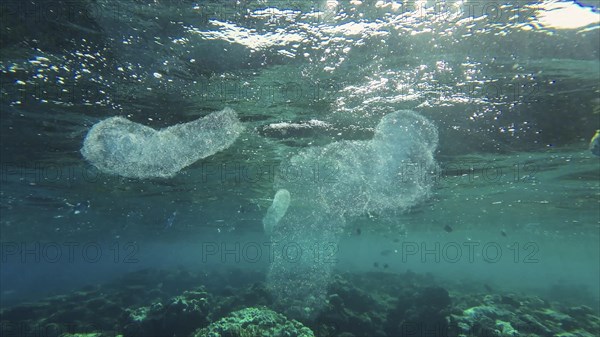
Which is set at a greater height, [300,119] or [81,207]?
[300,119]

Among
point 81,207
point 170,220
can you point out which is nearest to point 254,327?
point 81,207

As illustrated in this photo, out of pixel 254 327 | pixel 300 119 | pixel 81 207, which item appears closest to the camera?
pixel 254 327

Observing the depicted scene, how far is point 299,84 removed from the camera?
398 inches

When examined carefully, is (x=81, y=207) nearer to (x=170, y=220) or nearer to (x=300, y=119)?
(x=170, y=220)

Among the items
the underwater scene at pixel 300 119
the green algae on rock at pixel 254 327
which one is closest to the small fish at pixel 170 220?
the underwater scene at pixel 300 119

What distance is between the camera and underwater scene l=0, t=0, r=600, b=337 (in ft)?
24.4

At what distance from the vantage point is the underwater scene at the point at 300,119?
7.43 m

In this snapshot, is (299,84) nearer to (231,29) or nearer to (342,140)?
(231,29)

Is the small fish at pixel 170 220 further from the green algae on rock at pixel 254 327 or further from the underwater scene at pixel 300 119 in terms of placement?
the green algae on rock at pixel 254 327

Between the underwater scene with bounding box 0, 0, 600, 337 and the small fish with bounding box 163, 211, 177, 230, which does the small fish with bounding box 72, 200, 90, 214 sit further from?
the small fish with bounding box 163, 211, 177, 230

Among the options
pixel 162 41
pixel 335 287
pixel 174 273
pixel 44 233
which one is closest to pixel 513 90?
pixel 162 41

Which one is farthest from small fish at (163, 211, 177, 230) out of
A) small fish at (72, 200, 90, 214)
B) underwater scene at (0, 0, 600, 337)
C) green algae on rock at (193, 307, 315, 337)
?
green algae on rock at (193, 307, 315, 337)

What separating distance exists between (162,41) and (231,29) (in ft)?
6.39

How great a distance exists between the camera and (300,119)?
12719mm
